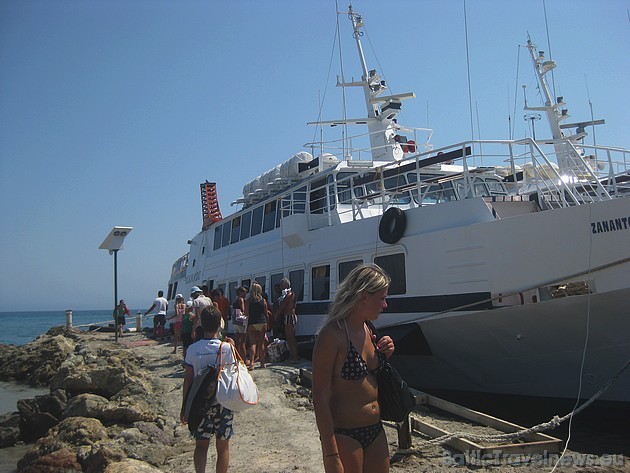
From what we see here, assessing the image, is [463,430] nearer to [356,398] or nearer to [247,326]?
[356,398]

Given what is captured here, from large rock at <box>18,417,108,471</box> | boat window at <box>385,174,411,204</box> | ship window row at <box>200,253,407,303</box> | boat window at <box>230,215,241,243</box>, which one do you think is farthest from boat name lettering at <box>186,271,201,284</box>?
large rock at <box>18,417,108,471</box>

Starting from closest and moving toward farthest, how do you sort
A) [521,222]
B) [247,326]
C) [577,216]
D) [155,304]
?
[577,216] → [521,222] → [247,326] → [155,304]

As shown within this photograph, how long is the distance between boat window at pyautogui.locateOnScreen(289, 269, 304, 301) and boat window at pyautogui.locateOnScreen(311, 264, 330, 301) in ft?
1.53

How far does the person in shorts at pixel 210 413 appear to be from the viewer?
16.8 feet

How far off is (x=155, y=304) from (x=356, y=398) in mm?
18409

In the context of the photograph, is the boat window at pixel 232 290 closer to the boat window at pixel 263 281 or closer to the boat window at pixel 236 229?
the boat window at pixel 236 229

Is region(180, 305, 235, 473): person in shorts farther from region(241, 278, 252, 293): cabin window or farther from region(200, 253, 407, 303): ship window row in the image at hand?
region(241, 278, 252, 293): cabin window

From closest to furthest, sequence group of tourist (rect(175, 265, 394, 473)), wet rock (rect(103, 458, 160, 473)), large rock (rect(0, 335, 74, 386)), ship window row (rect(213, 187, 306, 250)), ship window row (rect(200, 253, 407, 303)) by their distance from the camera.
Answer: group of tourist (rect(175, 265, 394, 473)) → wet rock (rect(103, 458, 160, 473)) → ship window row (rect(200, 253, 407, 303)) → ship window row (rect(213, 187, 306, 250)) → large rock (rect(0, 335, 74, 386))

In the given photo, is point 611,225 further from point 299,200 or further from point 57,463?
point 299,200

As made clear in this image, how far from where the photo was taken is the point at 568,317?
8.31 metres

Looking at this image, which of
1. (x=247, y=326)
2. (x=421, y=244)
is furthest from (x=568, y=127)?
(x=247, y=326)

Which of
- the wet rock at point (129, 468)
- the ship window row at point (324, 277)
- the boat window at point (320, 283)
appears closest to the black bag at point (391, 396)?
the wet rock at point (129, 468)

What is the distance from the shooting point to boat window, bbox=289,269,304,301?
13577 millimetres

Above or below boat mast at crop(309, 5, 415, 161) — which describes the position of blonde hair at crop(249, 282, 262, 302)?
below
